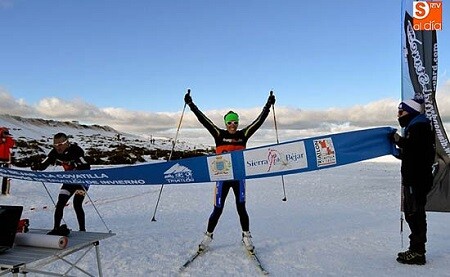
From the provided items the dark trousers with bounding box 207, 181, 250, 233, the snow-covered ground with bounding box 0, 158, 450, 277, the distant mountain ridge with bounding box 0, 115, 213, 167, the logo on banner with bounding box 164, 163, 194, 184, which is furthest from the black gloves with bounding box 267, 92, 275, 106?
the distant mountain ridge with bounding box 0, 115, 213, 167

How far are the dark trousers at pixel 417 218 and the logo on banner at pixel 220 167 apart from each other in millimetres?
2637

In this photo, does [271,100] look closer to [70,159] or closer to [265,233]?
[265,233]

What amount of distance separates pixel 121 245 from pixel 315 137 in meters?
3.63

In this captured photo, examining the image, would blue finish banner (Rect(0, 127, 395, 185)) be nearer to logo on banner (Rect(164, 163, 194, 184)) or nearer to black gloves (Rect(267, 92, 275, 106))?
logo on banner (Rect(164, 163, 194, 184))

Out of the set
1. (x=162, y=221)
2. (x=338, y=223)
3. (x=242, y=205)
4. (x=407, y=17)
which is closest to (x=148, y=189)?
(x=162, y=221)

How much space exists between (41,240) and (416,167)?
4.80 meters

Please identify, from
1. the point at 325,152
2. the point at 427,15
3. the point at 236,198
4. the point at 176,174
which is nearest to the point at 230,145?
the point at 236,198

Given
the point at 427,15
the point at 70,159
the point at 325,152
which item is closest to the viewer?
the point at 325,152

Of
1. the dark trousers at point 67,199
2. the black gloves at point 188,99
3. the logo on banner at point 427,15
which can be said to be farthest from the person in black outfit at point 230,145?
the logo on banner at point 427,15

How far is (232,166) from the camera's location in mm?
5602

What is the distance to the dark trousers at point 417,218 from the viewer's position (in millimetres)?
5941

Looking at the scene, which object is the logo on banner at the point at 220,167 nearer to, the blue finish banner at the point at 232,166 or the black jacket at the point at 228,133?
the blue finish banner at the point at 232,166

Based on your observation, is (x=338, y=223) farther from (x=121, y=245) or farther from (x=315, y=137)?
(x=121, y=245)

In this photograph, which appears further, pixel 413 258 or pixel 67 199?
pixel 67 199
